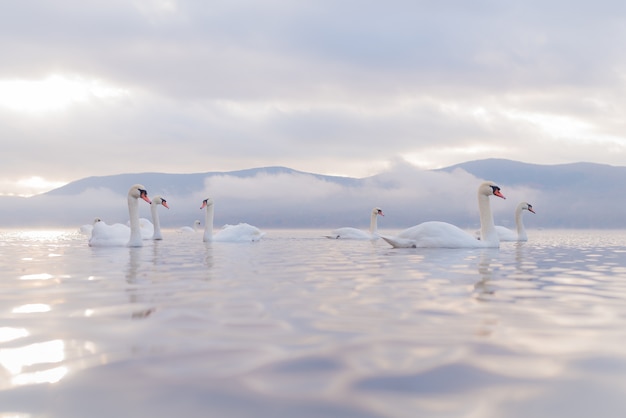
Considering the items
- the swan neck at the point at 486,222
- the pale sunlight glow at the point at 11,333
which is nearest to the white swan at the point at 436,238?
the swan neck at the point at 486,222

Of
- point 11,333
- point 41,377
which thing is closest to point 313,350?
point 41,377

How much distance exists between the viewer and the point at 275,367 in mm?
4438

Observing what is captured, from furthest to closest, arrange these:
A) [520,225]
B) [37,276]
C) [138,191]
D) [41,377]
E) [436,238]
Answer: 1. [520,225]
2. [138,191]
3. [436,238]
4. [37,276]
5. [41,377]

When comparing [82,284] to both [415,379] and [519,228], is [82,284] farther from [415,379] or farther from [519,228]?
[519,228]

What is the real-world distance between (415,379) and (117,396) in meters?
2.02

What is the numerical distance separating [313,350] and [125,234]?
68.9ft

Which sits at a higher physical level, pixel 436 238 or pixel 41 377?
pixel 436 238

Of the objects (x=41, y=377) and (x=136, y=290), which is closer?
(x=41, y=377)

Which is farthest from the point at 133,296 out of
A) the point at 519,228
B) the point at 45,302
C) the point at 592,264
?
the point at 519,228

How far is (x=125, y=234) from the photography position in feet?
80.1

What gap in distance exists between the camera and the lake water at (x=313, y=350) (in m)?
3.68

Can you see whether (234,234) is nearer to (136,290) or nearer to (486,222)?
(486,222)

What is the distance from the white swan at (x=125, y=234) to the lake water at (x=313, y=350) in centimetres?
1315

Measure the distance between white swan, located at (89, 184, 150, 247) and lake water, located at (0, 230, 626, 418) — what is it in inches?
518
